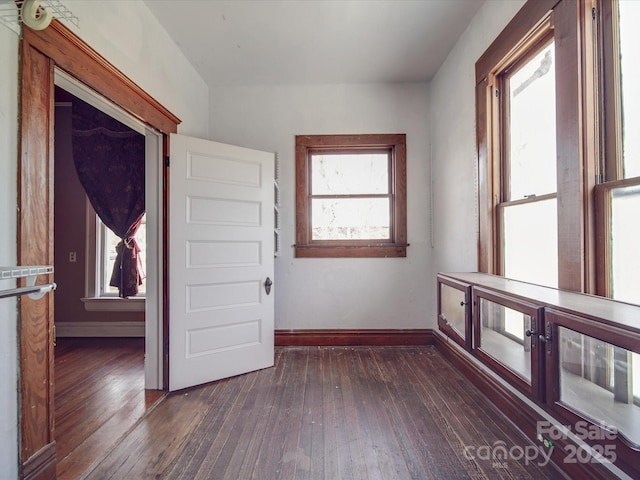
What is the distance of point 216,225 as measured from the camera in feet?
8.31

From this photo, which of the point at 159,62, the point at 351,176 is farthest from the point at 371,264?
the point at 159,62

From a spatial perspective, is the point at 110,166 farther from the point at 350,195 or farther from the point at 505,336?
the point at 505,336

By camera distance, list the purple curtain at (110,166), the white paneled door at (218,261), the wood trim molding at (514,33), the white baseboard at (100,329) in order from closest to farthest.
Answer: the wood trim molding at (514,33), the white paneled door at (218,261), the purple curtain at (110,166), the white baseboard at (100,329)

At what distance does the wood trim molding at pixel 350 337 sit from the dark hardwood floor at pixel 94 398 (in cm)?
135

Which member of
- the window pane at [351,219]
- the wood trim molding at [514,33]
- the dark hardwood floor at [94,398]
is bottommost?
the dark hardwood floor at [94,398]

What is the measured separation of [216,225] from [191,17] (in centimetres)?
162

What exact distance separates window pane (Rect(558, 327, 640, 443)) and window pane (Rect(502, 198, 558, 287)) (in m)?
0.67

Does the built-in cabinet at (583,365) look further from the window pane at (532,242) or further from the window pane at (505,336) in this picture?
the window pane at (532,242)

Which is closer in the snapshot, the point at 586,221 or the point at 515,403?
the point at 586,221

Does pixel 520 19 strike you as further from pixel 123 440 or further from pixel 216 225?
pixel 123 440

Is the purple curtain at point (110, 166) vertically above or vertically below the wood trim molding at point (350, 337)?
above

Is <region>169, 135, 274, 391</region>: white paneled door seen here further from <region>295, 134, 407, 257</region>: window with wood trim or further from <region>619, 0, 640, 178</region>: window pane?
<region>619, 0, 640, 178</region>: window pane

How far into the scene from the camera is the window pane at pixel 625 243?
122 centimetres

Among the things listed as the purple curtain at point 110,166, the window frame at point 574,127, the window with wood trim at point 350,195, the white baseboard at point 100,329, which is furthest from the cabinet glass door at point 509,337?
the white baseboard at point 100,329
